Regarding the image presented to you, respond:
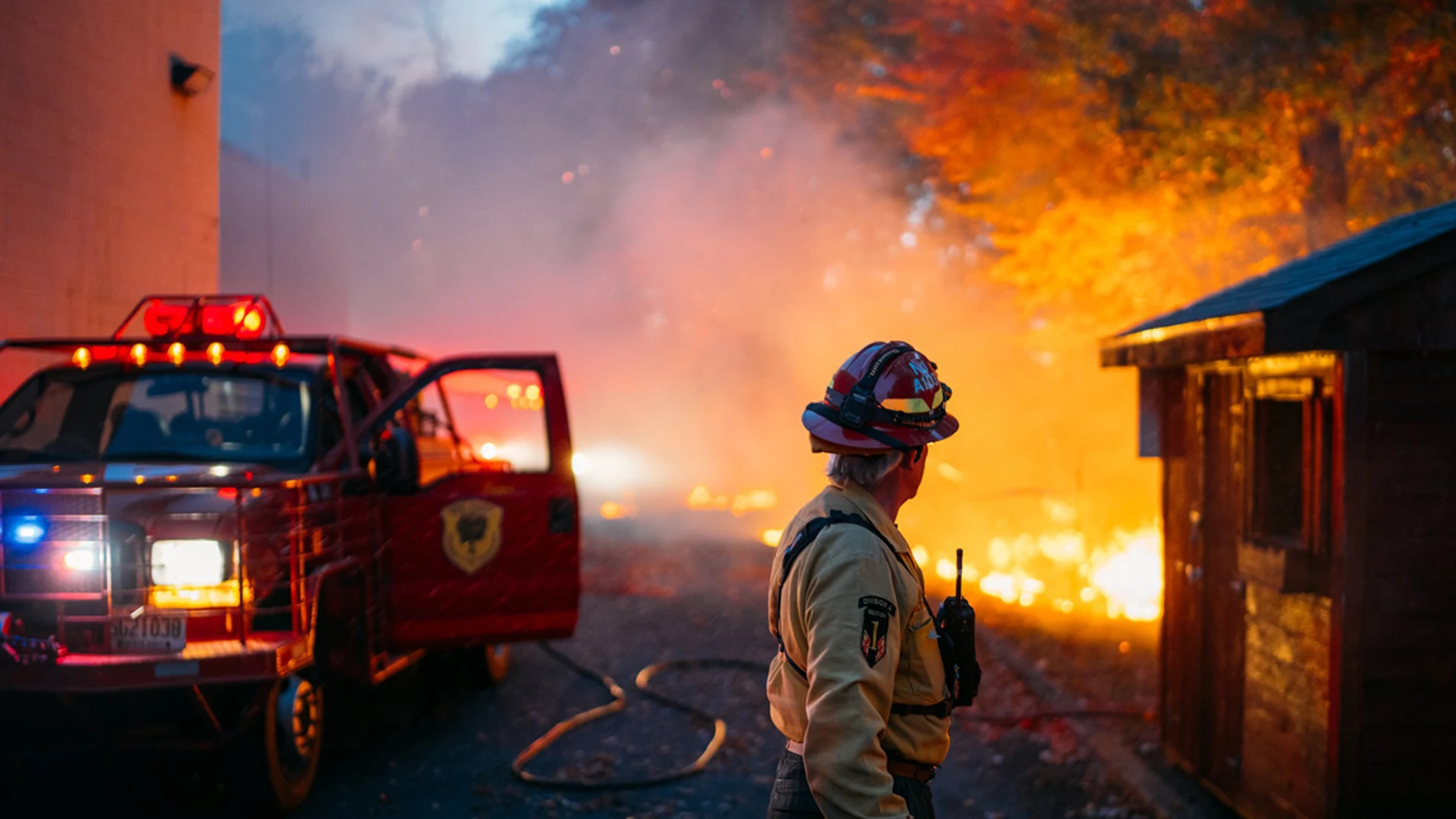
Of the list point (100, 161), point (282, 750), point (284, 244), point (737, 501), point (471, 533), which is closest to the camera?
point (282, 750)

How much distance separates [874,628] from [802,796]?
1.42ft

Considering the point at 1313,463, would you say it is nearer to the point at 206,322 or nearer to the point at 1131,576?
the point at 206,322

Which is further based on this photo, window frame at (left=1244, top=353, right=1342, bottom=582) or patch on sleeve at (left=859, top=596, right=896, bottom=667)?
window frame at (left=1244, top=353, right=1342, bottom=582)

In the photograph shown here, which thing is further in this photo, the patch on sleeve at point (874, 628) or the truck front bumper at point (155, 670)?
the truck front bumper at point (155, 670)

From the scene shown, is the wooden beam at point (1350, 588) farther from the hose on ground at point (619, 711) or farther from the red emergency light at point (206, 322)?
the red emergency light at point (206, 322)

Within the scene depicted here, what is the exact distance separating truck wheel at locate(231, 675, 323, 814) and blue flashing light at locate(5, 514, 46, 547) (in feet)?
3.84

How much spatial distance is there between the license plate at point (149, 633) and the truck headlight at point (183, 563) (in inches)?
6.6

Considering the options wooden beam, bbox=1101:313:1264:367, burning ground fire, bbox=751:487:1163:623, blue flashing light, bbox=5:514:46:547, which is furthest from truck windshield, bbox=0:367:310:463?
burning ground fire, bbox=751:487:1163:623

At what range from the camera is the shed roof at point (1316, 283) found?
414 cm

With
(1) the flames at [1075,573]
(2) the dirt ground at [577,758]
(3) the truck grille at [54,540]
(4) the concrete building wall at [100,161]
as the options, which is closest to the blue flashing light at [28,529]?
(3) the truck grille at [54,540]

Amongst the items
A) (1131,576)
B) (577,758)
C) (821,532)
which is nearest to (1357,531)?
(821,532)

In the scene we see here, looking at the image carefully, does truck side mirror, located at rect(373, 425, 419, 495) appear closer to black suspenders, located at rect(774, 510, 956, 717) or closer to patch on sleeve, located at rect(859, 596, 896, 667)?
black suspenders, located at rect(774, 510, 956, 717)

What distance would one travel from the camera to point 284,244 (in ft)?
58.4

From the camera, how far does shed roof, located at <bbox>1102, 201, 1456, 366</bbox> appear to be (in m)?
4.14
